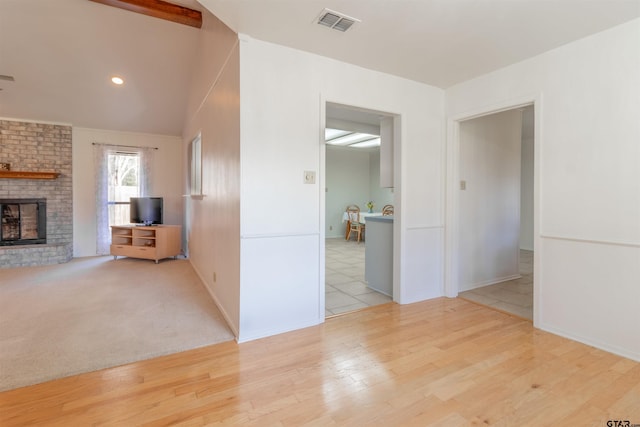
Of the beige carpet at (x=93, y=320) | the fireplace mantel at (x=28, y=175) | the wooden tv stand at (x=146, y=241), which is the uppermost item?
the fireplace mantel at (x=28, y=175)

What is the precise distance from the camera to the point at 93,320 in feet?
9.30

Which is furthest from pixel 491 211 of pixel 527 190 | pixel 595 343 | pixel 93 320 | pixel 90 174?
pixel 90 174

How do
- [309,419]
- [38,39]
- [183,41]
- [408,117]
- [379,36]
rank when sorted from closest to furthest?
[309,419]
[379,36]
[408,117]
[38,39]
[183,41]

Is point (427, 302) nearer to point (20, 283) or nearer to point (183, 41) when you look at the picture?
point (183, 41)

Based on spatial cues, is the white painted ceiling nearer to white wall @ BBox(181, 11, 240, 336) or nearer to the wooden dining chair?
white wall @ BBox(181, 11, 240, 336)

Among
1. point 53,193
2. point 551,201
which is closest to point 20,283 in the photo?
point 53,193

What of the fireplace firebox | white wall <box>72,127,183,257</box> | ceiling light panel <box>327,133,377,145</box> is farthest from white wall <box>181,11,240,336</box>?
ceiling light panel <box>327,133,377,145</box>

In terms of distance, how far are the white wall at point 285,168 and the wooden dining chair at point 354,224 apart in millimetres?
5265

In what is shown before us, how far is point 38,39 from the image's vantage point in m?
3.99

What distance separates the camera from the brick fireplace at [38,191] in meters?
5.24

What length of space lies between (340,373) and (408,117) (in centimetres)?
268

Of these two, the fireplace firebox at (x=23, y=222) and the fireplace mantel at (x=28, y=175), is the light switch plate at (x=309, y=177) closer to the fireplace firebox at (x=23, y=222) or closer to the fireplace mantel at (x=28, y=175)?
the fireplace mantel at (x=28, y=175)

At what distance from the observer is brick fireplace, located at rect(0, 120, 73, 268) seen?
5242 mm

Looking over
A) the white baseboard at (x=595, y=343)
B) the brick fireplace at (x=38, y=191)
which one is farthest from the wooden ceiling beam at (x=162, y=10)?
the white baseboard at (x=595, y=343)
